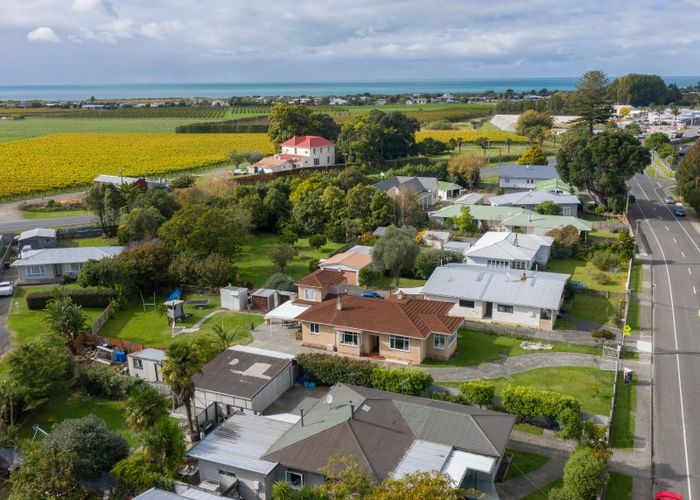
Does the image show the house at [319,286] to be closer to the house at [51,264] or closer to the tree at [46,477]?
the house at [51,264]

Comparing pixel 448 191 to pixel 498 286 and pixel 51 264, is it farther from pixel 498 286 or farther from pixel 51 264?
pixel 51 264

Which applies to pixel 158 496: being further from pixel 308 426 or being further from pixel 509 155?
pixel 509 155

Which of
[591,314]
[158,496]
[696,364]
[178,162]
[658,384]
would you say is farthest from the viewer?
[178,162]

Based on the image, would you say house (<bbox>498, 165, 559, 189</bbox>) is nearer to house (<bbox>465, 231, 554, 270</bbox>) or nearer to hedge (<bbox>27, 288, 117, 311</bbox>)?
house (<bbox>465, 231, 554, 270</bbox>)

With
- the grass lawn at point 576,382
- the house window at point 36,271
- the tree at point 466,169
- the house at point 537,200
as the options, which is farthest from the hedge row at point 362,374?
the tree at point 466,169

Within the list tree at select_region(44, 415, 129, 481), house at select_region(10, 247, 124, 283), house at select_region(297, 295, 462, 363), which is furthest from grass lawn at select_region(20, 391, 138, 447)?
house at select_region(10, 247, 124, 283)

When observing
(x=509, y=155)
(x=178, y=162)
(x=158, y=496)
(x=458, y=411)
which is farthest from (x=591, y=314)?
(x=178, y=162)

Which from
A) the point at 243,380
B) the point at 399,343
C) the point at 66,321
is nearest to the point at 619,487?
the point at 399,343
